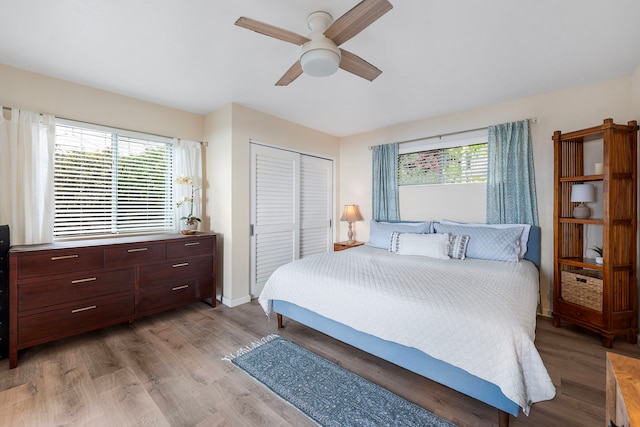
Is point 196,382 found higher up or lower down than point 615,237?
lower down

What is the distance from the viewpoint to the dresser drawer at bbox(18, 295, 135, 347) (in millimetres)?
2121

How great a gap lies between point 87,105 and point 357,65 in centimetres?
282

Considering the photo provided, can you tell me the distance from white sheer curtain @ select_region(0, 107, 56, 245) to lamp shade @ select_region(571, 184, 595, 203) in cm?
507

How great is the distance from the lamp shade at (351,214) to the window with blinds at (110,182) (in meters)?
2.57

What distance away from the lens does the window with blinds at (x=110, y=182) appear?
2.68 m

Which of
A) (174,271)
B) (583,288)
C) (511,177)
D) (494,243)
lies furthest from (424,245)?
(174,271)

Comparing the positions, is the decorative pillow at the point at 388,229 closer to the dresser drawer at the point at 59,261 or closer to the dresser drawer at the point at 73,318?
the dresser drawer at the point at 73,318

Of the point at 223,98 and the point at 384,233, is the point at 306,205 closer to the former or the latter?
the point at 384,233

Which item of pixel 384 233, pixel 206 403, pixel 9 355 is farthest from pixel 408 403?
pixel 9 355

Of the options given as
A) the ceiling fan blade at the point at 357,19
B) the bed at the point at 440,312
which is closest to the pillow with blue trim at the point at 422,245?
the bed at the point at 440,312

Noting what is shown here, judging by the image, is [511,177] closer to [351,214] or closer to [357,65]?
[351,214]

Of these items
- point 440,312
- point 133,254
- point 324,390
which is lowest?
point 324,390

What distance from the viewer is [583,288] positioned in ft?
8.34

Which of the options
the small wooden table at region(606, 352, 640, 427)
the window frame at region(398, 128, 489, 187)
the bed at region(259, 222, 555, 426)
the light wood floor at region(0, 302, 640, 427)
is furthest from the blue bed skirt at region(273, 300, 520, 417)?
the window frame at region(398, 128, 489, 187)
